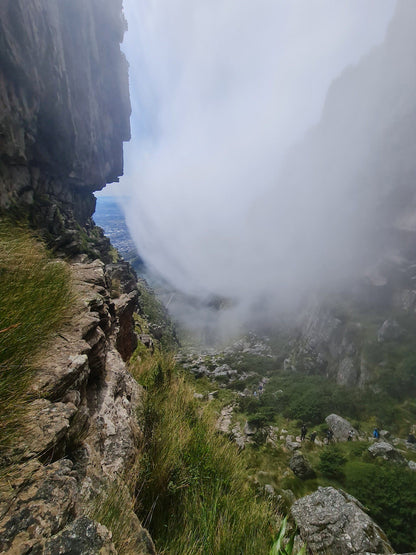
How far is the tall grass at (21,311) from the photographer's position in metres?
2.40

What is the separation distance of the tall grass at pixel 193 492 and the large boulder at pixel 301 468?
25.3 metres

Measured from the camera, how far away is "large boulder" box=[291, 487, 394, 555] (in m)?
11.9

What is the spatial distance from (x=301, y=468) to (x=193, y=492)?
2761 cm

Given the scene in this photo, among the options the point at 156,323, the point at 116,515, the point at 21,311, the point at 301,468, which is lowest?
the point at 156,323

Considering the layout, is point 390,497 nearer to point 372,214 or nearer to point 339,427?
point 339,427

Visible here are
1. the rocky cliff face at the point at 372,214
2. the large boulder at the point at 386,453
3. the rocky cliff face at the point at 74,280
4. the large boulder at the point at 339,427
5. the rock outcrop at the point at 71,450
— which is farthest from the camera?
the rocky cliff face at the point at 372,214

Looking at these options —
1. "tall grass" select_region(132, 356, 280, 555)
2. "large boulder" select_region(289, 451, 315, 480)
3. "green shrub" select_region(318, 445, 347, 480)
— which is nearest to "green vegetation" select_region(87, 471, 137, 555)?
"tall grass" select_region(132, 356, 280, 555)

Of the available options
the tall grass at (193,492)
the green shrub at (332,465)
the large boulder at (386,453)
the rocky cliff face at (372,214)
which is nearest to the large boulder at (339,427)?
the large boulder at (386,453)

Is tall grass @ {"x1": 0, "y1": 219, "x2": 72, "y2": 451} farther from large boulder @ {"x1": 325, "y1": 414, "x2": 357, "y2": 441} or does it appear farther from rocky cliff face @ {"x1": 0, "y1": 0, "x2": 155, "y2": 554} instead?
large boulder @ {"x1": 325, "y1": 414, "x2": 357, "y2": 441}

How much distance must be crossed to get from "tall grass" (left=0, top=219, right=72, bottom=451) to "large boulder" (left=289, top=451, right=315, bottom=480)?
29072 mm

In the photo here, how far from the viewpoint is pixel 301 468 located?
2431 centimetres

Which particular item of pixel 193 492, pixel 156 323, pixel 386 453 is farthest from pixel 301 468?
pixel 156 323

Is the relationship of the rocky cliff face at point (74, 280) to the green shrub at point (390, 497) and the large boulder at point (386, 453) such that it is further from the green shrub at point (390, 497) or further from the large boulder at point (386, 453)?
the large boulder at point (386, 453)

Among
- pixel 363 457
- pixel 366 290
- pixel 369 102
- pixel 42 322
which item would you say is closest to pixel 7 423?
pixel 42 322
